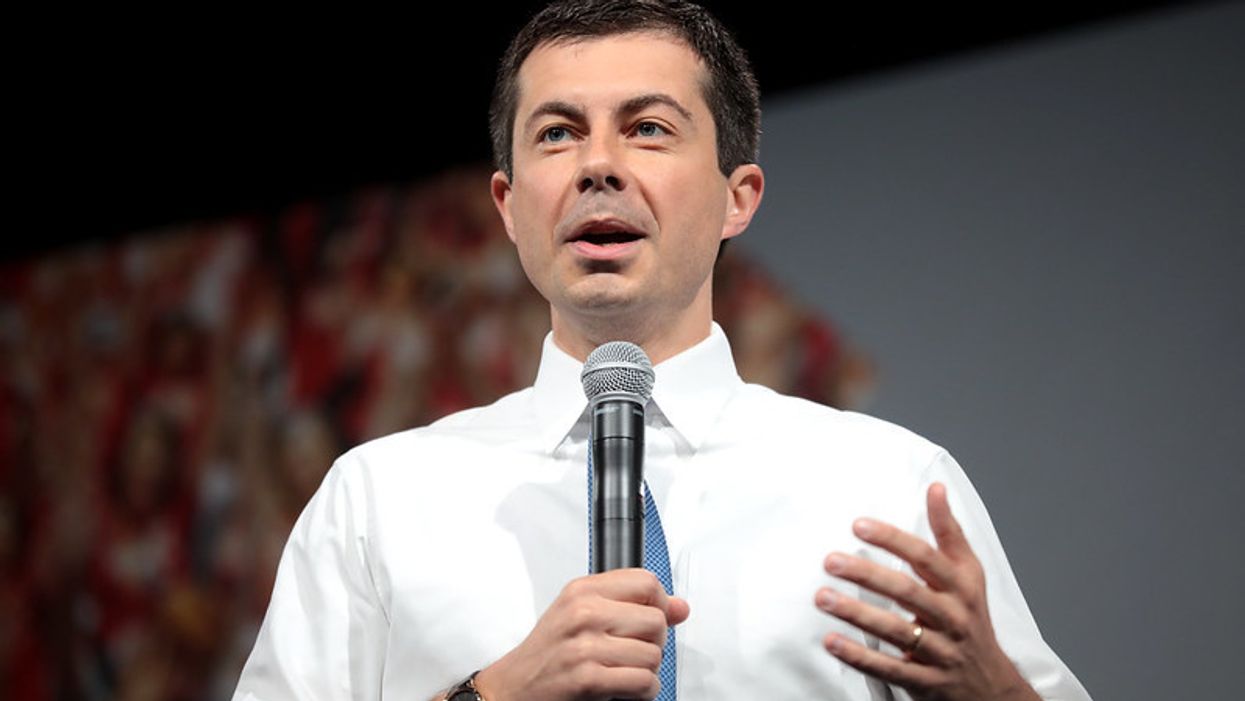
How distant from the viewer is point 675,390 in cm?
162

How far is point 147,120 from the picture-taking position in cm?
358

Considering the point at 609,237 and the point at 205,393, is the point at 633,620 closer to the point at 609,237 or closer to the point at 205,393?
the point at 609,237

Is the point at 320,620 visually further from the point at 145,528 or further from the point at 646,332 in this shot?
the point at 145,528

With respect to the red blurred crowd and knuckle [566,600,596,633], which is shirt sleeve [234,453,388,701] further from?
the red blurred crowd

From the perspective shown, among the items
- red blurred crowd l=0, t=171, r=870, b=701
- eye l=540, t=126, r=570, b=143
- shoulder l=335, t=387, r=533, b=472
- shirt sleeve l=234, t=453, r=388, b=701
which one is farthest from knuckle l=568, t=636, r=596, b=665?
red blurred crowd l=0, t=171, r=870, b=701

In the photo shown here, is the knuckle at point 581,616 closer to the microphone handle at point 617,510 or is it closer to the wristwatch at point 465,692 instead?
the microphone handle at point 617,510

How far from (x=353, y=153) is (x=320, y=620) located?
2.15m

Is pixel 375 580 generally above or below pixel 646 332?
below

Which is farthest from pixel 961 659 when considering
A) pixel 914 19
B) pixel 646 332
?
pixel 914 19

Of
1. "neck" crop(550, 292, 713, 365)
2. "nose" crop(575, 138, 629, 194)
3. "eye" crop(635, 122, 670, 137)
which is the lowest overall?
"neck" crop(550, 292, 713, 365)

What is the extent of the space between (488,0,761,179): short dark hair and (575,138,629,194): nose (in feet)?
0.65

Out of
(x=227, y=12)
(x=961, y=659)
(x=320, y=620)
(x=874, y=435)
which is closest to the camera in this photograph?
(x=961, y=659)

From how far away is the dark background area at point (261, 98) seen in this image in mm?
2945

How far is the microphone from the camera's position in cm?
117
